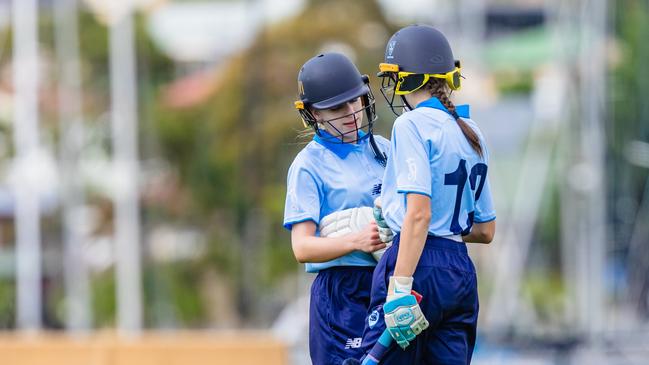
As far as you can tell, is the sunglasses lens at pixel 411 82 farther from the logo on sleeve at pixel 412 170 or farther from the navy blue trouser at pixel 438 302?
the navy blue trouser at pixel 438 302

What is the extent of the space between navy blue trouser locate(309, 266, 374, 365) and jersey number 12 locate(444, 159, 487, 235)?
61cm

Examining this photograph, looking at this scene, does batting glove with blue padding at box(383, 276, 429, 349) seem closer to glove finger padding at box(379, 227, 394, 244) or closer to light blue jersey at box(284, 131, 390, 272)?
glove finger padding at box(379, 227, 394, 244)

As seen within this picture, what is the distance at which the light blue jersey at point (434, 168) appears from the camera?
5.02 m

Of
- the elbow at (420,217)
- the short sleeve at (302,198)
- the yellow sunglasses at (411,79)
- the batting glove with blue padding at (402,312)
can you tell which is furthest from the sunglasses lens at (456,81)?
the batting glove with blue padding at (402,312)

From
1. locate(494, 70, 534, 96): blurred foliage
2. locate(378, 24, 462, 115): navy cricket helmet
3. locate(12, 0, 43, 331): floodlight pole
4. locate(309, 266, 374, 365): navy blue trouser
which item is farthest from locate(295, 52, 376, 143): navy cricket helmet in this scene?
locate(12, 0, 43, 331): floodlight pole

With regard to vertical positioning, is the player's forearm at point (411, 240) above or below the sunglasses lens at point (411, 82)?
below

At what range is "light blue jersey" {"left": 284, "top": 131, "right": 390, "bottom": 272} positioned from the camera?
18.2ft

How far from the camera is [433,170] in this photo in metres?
5.08

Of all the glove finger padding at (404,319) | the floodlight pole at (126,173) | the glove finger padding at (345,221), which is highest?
the glove finger padding at (345,221)

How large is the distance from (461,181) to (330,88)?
80cm

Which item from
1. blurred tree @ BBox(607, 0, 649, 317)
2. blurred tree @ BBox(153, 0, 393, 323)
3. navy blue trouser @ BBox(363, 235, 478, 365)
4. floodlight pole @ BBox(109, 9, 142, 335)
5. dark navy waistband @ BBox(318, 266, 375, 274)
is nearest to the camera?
navy blue trouser @ BBox(363, 235, 478, 365)

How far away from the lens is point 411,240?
4.95 metres

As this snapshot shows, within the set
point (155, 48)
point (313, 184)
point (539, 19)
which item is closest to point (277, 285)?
point (155, 48)

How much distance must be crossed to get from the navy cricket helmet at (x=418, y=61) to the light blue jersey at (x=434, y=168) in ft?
0.34
